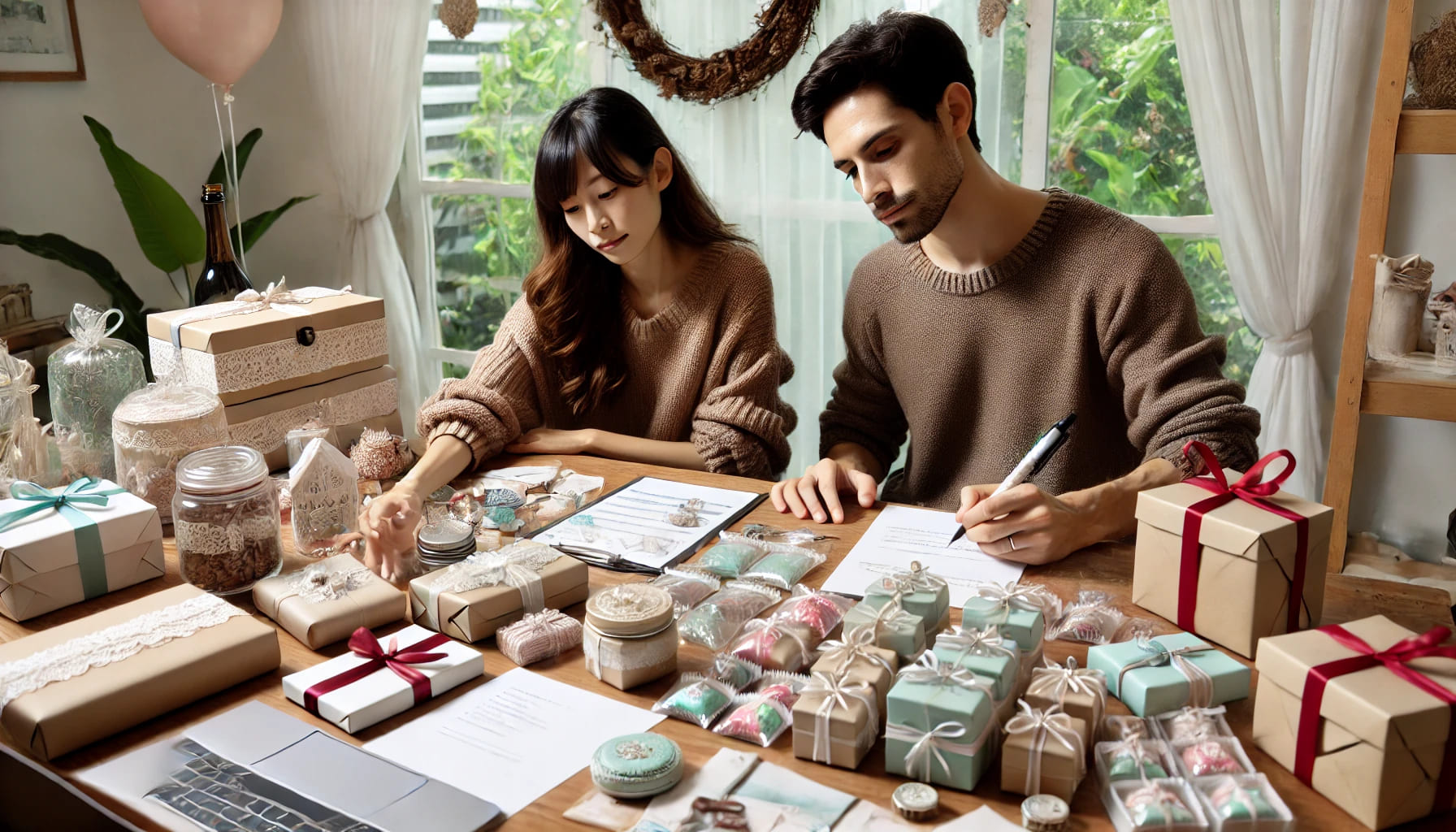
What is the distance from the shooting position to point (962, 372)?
1936 millimetres

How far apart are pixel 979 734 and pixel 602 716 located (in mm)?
354

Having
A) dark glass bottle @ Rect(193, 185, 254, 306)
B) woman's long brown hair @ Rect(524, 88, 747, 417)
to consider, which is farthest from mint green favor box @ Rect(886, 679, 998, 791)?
dark glass bottle @ Rect(193, 185, 254, 306)

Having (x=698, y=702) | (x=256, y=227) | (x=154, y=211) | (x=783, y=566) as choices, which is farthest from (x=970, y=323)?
(x=256, y=227)

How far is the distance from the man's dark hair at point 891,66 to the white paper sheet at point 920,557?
0.67 meters

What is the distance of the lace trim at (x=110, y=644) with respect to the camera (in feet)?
3.34

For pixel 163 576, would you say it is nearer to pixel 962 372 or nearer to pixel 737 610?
pixel 737 610

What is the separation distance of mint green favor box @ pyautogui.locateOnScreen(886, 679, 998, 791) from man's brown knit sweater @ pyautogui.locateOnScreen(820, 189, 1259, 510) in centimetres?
85

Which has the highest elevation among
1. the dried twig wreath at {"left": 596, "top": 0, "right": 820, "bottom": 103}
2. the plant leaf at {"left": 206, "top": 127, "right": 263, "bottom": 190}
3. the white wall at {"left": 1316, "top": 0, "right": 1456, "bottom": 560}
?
the dried twig wreath at {"left": 596, "top": 0, "right": 820, "bottom": 103}

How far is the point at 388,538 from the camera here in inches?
52.7

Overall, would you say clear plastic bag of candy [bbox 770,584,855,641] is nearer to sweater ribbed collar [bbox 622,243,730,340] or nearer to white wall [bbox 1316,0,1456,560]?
sweater ribbed collar [bbox 622,243,730,340]

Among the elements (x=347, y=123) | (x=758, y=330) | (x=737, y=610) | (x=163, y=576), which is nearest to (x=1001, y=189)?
(x=758, y=330)

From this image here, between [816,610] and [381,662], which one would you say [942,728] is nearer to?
[816,610]

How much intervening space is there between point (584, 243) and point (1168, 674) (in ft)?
4.53

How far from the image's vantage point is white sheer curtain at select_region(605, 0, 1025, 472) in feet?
9.98
